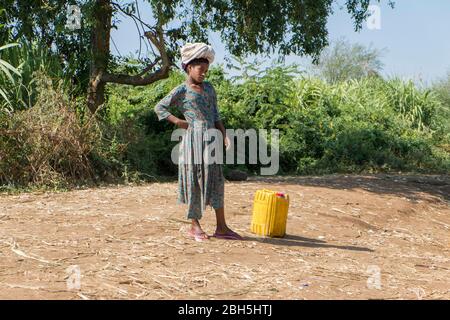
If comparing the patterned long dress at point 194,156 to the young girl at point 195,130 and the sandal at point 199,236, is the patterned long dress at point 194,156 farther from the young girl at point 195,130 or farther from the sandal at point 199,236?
the sandal at point 199,236

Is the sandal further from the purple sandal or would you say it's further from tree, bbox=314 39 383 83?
tree, bbox=314 39 383 83

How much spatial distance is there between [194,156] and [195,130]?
205 mm

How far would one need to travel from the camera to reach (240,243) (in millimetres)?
6180

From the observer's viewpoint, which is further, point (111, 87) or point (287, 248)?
point (111, 87)

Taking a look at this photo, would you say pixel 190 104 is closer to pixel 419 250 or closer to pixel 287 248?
pixel 287 248

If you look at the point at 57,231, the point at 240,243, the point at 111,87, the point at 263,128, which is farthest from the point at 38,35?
the point at 240,243

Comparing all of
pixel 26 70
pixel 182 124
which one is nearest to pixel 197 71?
pixel 182 124

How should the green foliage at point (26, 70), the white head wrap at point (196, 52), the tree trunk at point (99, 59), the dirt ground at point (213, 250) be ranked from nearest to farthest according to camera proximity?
the dirt ground at point (213, 250), the white head wrap at point (196, 52), the green foliage at point (26, 70), the tree trunk at point (99, 59)

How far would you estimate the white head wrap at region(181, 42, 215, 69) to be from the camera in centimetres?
593

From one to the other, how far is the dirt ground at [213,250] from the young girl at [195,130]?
1.07 ft

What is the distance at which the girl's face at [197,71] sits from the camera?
6000 millimetres

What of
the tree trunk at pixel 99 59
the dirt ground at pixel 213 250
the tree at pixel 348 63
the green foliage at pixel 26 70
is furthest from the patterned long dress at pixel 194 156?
the tree at pixel 348 63

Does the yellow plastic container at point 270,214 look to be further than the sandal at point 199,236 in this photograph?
Yes

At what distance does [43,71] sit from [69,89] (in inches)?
37.9
